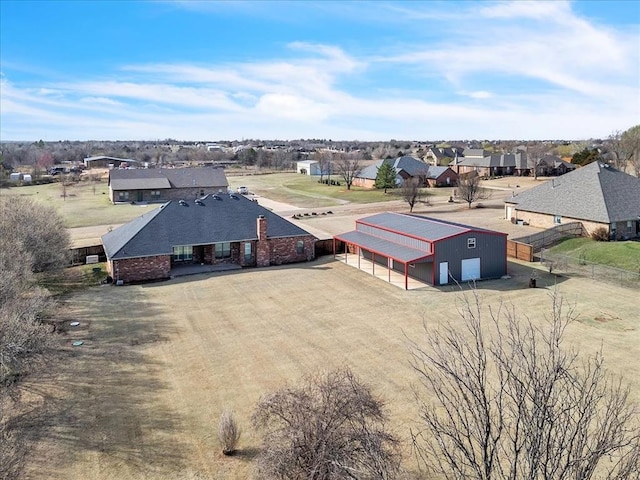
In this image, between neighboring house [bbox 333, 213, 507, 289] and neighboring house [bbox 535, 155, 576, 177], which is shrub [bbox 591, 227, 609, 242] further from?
neighboring house [bbox 535, 155, 576, 177]

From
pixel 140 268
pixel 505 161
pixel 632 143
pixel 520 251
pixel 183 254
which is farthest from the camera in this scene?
pixel 505 161

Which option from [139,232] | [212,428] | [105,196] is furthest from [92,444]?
[105,196]

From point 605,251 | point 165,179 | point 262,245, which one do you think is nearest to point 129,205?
point 165,179

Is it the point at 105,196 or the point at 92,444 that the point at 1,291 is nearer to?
the point at 92,444

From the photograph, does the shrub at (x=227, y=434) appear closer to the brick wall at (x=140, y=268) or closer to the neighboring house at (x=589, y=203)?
the brick wall at (x=140, y=268)

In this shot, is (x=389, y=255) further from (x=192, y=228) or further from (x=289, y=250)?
(x=192, y=228)

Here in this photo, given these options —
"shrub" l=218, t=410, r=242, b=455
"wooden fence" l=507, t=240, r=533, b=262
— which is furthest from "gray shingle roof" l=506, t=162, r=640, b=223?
"shrub" l=218, t=410, r=242, b=455
